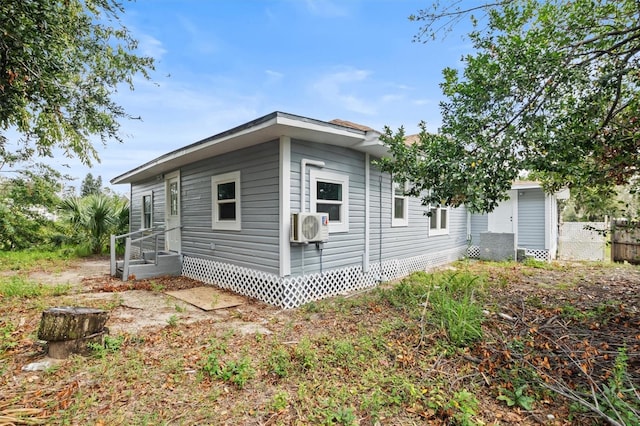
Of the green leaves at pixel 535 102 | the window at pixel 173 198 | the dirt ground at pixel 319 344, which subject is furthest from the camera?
the window at pixel 173 198

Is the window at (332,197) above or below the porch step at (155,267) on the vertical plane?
above

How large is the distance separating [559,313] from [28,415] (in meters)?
5.64

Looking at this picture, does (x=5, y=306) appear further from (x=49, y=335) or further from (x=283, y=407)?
(x=283, y=407)

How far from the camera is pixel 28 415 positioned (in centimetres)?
217

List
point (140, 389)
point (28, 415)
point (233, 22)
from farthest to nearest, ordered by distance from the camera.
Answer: point (233, 22), point (140, 389), point (28, 415)

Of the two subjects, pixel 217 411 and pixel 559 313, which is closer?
pixel 217 411

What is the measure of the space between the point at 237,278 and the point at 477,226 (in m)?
9.62

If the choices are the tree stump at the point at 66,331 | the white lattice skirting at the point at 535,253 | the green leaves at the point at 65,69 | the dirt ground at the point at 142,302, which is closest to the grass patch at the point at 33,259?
the dirt ground at the point at 142,302

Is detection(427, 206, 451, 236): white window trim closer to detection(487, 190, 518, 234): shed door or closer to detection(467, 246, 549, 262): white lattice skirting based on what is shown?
detection(467, 246, 549, 262): white lattice skirting

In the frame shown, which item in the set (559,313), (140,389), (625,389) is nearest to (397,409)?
(625,389)

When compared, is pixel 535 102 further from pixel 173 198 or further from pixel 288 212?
pixel 173 198

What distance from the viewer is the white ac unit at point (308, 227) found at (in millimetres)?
5055

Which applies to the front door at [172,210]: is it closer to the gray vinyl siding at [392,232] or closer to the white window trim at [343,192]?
the white window trim at [343,192]

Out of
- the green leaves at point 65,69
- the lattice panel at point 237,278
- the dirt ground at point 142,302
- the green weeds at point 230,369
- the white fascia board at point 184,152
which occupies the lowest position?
the dirt ground at point 142,302
